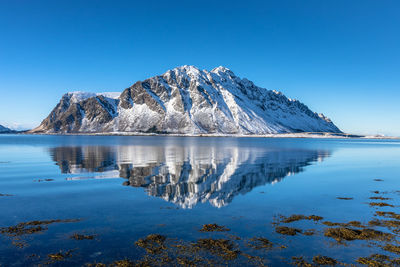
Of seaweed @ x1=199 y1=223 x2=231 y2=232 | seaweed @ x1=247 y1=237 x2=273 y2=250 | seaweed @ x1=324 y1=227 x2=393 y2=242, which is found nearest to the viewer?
seaweed @ x1=247 y1=237 x2=273 y2=250

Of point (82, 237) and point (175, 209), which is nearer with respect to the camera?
point (82, 237)

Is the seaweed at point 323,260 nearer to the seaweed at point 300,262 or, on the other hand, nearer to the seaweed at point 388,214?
the seaweed at point 300,262

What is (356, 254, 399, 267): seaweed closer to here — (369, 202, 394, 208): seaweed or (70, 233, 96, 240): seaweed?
(369, 202, 394, 208): seaweed

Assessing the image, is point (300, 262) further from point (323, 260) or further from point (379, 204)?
point (379, 204)

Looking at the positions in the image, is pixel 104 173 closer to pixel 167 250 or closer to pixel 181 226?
pixel 181 226

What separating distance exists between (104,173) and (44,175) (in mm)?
7297

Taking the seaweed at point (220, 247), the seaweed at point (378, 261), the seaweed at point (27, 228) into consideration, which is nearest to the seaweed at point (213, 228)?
the seaweed at point (220, 247)

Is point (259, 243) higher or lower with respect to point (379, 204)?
higher

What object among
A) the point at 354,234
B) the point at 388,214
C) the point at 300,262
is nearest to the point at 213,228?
the point at 300,262

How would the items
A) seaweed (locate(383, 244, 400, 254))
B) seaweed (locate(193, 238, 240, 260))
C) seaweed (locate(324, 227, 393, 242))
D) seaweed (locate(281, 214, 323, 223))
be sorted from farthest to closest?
seaweed (locate(281, 214, 323, 223)) < seaweed (locate(324, 227, 393, 242)) < seaweed (locate(383, 244, 400, 254)) < seaweed (locate(193, 238, 240, 260))

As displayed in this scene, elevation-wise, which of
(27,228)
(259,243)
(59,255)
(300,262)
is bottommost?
(300,262)

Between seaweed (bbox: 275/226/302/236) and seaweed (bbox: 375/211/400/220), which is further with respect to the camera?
seaweed (bbox: 375/211/400/220)

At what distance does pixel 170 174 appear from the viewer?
36719 mm

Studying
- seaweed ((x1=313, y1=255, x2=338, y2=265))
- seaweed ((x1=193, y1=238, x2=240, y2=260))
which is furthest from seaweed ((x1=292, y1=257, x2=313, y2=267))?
seaweed ((x1=193, y1=238, x2=240, y2=260))
